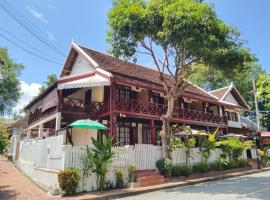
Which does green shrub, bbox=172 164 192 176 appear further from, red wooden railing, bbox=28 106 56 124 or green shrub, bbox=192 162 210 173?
red wooden railing, bbox=28 106 56 124

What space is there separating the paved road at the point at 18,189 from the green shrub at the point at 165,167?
6.58m

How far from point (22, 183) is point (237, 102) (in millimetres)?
28510

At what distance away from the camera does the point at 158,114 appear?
21.2 metres

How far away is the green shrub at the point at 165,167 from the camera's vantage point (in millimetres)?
15516

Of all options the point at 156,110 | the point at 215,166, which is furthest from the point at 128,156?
the point at 215,166

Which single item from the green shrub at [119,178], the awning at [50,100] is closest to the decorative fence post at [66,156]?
the green shrub at [119,178]

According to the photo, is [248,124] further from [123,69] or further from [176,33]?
[176,33]

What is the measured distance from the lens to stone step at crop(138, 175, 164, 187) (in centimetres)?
1350

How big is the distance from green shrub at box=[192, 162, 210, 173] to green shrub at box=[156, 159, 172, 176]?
2.47m

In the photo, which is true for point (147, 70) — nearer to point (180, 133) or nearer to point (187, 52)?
point (180, 133)

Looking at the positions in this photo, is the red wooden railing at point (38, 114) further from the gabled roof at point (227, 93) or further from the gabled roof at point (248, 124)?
the gabled roof at point (248, 124)

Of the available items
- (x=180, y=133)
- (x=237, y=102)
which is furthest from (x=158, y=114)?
(x=237, y=102)

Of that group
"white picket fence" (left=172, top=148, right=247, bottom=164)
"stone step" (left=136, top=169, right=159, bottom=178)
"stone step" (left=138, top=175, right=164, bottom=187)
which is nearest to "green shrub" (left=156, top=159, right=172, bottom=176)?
"stone step" (left=136, top=169, right=159, bottom=178)

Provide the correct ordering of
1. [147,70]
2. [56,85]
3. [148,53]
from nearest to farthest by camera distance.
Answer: [148,53] → [56,85] → [147,70]
